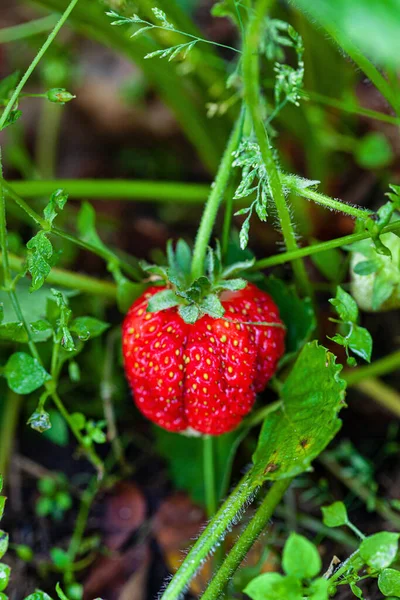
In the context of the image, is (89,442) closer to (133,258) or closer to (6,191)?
(6,191)

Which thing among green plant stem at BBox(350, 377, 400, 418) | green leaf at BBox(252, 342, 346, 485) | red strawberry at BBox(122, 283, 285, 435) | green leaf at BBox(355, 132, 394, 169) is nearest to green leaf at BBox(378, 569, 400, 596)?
green leaf at BBox(252, 342, 346, 485)

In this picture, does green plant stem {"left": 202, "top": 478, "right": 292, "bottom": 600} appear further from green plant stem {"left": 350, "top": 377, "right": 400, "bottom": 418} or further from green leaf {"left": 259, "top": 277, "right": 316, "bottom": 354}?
green plant stem {"left": 350, "top": 377, "right": 400, "bottom": 418}

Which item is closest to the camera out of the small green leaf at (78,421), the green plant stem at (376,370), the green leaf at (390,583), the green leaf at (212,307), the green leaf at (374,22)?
the green leaf at (374,22)

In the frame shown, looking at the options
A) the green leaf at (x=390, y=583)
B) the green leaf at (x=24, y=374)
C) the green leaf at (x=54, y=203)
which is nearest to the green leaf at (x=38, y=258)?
the green leaf at (x=54, y=203)

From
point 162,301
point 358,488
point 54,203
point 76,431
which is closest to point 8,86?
point 54,203

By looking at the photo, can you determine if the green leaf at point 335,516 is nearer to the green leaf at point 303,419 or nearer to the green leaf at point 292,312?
the green leaf at point 303,419

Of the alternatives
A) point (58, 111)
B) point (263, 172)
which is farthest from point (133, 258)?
point (263, 172)
